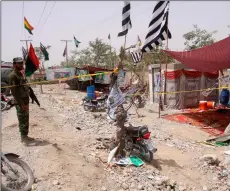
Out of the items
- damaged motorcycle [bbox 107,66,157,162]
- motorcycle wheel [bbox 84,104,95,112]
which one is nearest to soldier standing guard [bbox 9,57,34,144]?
damaged motorcycle [bbox 107,66,157,162]

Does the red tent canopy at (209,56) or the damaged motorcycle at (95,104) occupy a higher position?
the red tent canopy at (209,56)

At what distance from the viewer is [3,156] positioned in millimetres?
3607

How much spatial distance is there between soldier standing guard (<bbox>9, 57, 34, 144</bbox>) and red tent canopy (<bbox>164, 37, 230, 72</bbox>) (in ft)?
20.2

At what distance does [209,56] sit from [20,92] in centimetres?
691

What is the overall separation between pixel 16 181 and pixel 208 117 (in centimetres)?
900

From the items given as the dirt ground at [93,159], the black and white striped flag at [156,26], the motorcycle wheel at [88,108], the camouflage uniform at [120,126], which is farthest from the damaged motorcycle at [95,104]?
the camouflage uniform at [120,126]

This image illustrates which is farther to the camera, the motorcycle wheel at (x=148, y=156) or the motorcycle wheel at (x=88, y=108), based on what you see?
the motorcycle wheel at (x=88, y=108)

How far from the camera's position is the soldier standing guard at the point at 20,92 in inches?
216

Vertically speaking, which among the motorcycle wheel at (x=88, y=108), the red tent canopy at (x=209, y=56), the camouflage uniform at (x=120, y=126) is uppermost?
the red tent canopy at (x=209, y=56)

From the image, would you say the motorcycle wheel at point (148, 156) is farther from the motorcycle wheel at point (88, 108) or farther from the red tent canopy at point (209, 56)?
the motorcycle wheel at point (88, 108)

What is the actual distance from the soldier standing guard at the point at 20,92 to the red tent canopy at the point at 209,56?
6.17 m

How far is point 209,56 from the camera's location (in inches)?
358

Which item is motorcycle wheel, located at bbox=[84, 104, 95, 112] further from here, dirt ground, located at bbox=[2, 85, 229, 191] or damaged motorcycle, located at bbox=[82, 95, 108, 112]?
dirt ground, located at bbox=[2, 85, 229, 191]

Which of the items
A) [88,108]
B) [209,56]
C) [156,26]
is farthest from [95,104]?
[156,26]
